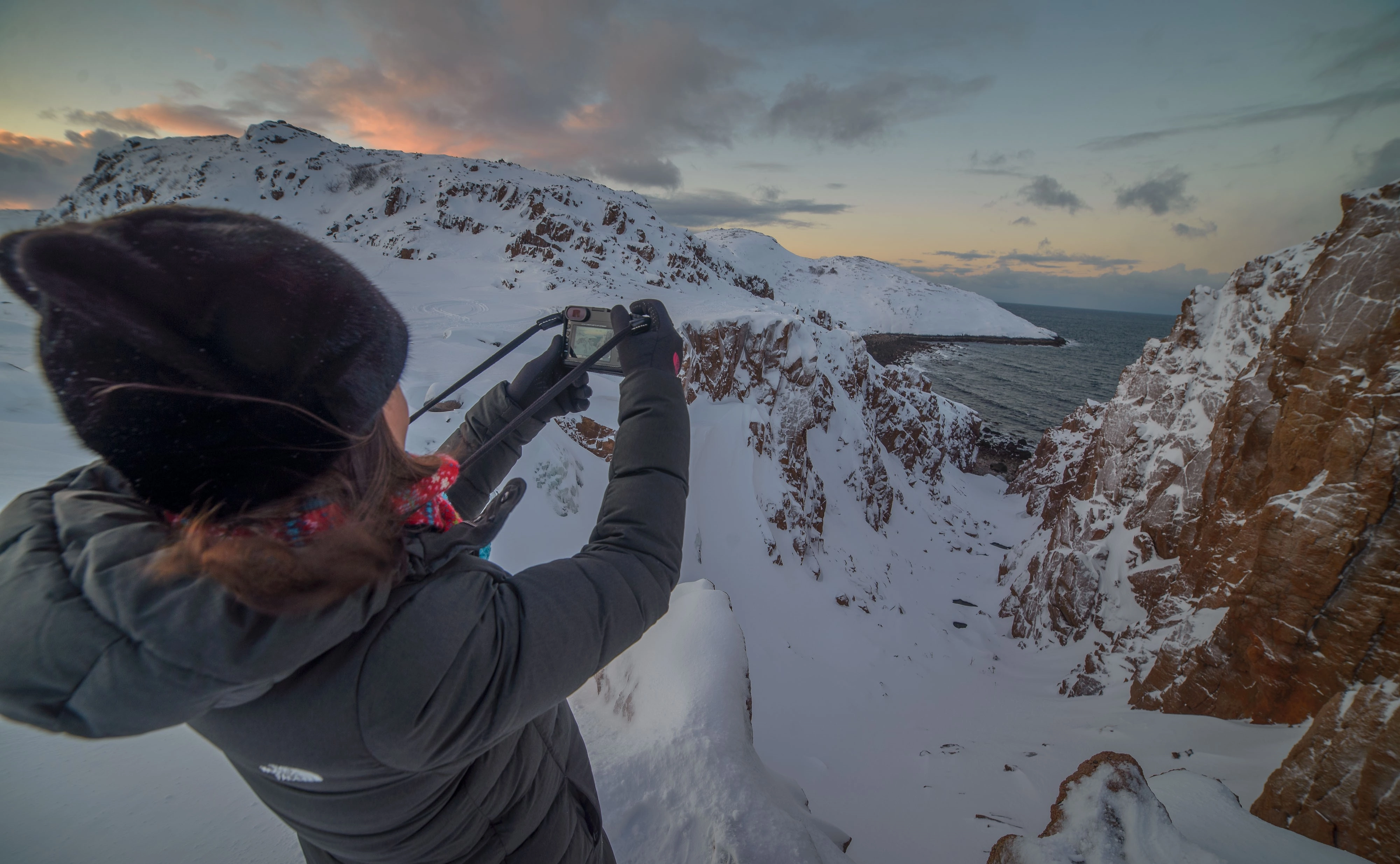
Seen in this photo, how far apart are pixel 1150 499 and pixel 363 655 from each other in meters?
16.3

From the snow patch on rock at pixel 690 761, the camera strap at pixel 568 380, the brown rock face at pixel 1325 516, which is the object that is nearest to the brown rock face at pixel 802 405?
the brown rock face at pixel 1325 516

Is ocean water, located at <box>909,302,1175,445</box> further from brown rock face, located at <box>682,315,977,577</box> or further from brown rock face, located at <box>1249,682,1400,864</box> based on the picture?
brown rock face, located at <box>1249,682,1400,864</box>

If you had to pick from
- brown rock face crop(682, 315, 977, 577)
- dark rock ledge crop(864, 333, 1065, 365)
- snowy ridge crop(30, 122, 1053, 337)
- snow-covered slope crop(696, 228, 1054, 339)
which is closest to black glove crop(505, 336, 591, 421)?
brown rock face crop(682, 315, 977, 577)

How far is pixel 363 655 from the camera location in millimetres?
938

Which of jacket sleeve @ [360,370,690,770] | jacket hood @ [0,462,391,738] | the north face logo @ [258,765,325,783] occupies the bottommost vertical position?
the north face logo @ [258,765,325,783]

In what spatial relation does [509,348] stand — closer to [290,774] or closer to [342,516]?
[342,516]

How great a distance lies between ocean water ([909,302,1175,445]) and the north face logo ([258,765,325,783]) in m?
38.5

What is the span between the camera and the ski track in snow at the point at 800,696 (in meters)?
2.36

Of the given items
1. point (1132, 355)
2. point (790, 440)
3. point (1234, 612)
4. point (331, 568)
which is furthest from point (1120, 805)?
point (1132, 355)

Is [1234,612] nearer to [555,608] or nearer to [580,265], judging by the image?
[555,608]

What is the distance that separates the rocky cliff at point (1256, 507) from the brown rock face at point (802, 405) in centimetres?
726

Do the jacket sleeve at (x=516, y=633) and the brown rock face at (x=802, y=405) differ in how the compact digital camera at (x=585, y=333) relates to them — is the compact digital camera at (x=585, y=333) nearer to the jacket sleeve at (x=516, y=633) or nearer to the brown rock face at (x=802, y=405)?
the jacket sleeve at (x=516, y=633)

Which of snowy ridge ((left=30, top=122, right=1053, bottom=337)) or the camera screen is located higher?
snowy ridge ((left=30, top=122, right=1053, bottom=337))

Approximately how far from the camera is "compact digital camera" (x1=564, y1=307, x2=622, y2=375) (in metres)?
2.35
